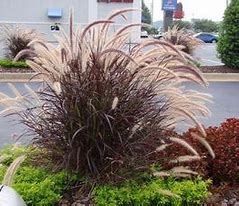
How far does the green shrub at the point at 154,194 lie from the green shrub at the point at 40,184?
285mm

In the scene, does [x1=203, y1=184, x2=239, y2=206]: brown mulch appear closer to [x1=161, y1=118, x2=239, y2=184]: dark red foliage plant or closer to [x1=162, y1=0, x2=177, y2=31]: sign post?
[x1=161, y1=118, x2=239, y2=184]: dark red foliage plant

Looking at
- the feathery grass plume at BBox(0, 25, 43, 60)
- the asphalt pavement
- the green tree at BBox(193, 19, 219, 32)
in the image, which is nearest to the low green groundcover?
the asphalt pavement

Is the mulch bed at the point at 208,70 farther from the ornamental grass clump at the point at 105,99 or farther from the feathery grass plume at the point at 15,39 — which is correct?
the ornamental grass clump at the point at 105,99

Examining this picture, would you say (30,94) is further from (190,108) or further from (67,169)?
(190,108)

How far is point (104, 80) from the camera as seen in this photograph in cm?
404

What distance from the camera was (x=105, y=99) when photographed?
4.01 meters

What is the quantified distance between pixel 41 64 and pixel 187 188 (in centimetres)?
148

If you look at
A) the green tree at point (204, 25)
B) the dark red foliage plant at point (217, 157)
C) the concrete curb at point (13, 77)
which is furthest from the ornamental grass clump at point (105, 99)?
the green tree at point (204, 25)

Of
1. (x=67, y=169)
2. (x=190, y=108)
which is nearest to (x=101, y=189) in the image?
(x=67, y=169)

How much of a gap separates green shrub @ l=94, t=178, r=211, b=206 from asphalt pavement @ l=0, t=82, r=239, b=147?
3.31ft

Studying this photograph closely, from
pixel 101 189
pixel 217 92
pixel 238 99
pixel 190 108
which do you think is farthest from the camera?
pixel 217 92

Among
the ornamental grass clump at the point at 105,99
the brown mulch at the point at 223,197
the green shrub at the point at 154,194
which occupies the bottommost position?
the brown mulch at the point at 223,197

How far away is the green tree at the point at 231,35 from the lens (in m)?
16.4

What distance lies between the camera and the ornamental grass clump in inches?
159
